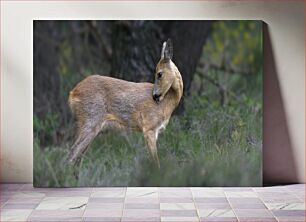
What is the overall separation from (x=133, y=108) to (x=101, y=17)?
0.91m

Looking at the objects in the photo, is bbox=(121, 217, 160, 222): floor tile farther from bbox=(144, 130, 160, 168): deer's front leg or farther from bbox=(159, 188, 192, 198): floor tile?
bbox=(144, 130, 160, 168): deer's front leg

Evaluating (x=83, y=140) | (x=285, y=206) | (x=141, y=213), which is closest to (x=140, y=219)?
(x=141, y=213)

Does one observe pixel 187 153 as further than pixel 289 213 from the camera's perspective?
Yes

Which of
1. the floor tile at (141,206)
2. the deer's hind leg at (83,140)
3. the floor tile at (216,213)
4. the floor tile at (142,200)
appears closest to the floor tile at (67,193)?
the deer's hind leg at (83,140)

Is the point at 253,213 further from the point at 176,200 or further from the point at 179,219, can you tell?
the point at 176,200

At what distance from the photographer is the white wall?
6172 millimetres

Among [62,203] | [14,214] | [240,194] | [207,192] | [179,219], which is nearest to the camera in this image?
[179,219]

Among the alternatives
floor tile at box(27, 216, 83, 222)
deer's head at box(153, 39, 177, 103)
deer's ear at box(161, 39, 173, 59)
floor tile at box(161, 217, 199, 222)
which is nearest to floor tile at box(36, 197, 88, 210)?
floor tile at box(27, 216, 83, 222)

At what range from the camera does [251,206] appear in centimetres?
545

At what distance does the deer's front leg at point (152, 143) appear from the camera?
6.19 metres

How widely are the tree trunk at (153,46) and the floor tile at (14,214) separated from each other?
5.46ft

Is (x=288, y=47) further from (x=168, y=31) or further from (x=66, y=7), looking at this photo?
(x=66, y=7)

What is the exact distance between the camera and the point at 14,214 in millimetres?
5156

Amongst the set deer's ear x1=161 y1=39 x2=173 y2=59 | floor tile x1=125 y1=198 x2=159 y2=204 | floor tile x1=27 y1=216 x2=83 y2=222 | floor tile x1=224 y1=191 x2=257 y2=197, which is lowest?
floor tile x1=27 y1=216 x2=83 y2=222
